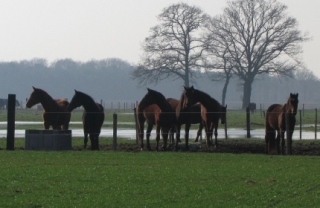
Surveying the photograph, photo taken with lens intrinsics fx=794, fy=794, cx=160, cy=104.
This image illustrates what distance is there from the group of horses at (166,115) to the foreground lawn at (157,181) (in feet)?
14.0

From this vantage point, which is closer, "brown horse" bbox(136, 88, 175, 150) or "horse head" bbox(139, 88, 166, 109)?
"brown horse" bbox(136, 88, 175, 150)

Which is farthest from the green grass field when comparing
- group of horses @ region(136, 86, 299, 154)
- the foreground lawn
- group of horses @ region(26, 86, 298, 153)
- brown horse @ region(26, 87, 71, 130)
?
brown horse @ region(26, 87, 71, 130)

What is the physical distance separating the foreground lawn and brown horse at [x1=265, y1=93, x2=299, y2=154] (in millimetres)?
3611

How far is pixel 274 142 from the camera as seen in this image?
25031mm

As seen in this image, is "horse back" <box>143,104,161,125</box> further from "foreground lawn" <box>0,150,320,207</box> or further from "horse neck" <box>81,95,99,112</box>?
"foreground lawn" <box>0,150,320,207</box>

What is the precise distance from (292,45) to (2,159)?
60628mm

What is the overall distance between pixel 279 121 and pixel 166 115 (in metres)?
3.76

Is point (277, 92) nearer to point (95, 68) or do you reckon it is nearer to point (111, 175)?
point (95, 68)

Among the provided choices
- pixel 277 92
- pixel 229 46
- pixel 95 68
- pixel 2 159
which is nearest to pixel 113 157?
pixel 2 159

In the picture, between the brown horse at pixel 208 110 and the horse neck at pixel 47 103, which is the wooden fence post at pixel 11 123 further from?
the brown horse at pixel 208 110

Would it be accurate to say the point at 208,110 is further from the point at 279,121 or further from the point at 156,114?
the point at 279,121

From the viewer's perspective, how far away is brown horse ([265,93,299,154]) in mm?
24031

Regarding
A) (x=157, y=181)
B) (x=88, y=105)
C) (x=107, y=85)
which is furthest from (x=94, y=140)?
(x=107, y=85)

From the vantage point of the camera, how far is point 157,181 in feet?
48.1
